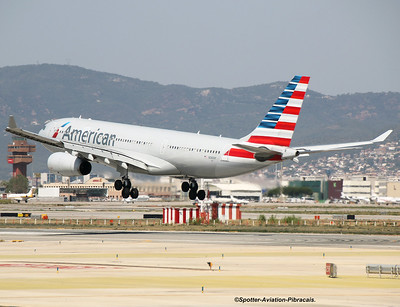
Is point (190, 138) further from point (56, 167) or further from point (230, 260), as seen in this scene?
point (230, 260)

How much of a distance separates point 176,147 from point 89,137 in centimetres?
935

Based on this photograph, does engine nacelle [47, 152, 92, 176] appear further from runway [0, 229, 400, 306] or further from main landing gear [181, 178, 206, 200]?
main landing gear [181, 178, 206, 200]

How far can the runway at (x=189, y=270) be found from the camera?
35.4 meters

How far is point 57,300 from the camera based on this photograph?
34.3m

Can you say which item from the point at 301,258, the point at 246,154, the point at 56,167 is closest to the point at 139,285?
the point at 301,258

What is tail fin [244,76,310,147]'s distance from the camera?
71.4 metres

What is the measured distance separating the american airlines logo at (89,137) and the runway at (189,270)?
430 inches

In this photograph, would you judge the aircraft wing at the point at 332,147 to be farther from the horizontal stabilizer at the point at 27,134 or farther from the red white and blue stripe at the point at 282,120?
the horizontal stabilizer at the point at 27,134

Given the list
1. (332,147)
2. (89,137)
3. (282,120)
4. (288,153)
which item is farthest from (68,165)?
(332,147)

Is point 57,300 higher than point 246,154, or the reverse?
point 246,154

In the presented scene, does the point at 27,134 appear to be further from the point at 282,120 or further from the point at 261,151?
the point at 282,120

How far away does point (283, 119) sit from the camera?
71.7 metres

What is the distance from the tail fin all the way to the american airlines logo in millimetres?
15107

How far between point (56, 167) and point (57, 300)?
46196 mm
